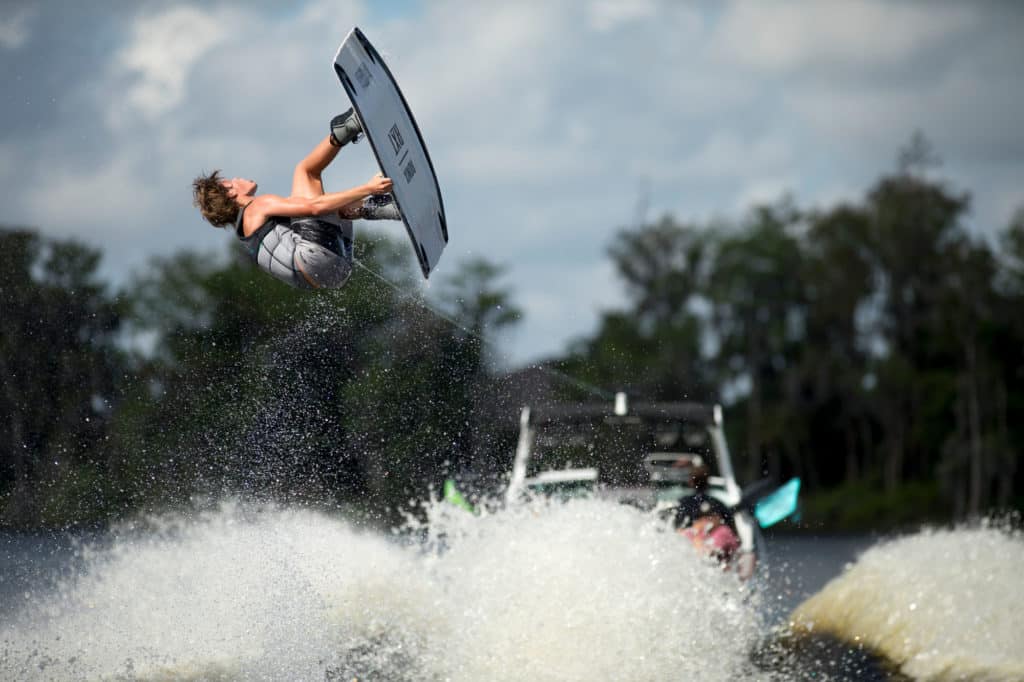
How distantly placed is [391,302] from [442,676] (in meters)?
3.65

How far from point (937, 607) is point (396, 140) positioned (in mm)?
5676

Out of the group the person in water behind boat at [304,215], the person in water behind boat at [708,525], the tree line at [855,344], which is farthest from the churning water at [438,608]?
the tree line at [855,344]

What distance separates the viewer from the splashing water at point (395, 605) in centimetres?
684

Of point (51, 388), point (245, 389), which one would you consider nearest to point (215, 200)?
point (245, 389)

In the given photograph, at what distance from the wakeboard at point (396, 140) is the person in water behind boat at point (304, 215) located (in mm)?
115

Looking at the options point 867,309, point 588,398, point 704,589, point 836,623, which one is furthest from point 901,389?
point 704,589

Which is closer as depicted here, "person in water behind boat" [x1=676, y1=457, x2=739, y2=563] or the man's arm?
the man's arm

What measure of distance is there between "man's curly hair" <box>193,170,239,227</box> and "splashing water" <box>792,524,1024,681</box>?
4.97 m

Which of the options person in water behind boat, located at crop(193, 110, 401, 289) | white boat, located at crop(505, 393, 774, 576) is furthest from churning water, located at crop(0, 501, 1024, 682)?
person in water behind boat, located at crop(193, 110, 401, 289)

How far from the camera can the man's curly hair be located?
6605 millimetres

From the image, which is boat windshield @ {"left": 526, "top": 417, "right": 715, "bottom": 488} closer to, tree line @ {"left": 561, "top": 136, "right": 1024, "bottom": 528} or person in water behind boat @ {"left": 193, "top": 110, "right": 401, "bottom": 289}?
person in water behind boat @ {"left": 193, "top": 110, "right": 401, "bottom": 289}

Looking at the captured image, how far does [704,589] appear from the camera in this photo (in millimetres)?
8547

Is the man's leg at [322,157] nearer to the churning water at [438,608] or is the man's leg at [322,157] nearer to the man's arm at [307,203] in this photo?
the man's arm at [307,203]

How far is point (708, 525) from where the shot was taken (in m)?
9.51
